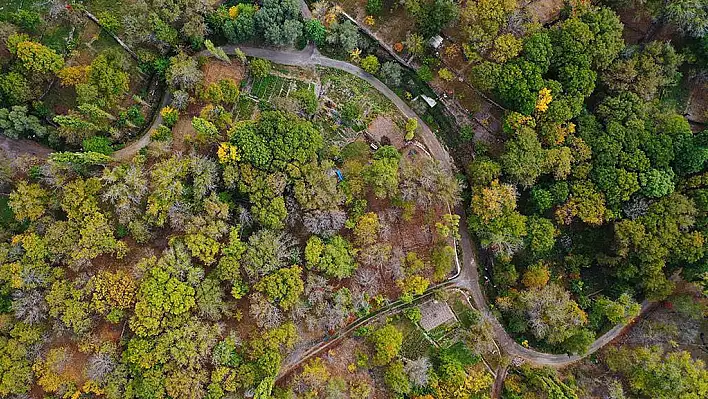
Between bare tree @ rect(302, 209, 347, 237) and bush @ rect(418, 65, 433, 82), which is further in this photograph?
bush @ rect(418, 65, 433, 82)

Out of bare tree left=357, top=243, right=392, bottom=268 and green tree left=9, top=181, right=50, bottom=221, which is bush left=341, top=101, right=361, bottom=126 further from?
green tree left=9, top=181, right=50, bottom=221

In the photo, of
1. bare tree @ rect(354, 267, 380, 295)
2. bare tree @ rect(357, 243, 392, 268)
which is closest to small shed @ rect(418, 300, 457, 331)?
bare tree @ rect(354, 267, 380, 295)

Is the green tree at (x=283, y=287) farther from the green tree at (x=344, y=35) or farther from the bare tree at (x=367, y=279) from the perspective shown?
the green tree at (x=344, y=35)

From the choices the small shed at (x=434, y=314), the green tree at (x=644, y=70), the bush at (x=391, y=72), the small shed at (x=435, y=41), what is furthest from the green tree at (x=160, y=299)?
the green tree at (x=644, y=70)

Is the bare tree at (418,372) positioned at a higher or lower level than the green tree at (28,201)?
higher

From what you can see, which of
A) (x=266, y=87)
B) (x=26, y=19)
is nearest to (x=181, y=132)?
(x=266, y=87)

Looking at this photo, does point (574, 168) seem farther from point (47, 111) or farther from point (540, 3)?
point (47, 111)

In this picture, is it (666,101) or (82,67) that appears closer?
(82,67)

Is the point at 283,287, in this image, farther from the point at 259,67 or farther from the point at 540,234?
the point at 540,234

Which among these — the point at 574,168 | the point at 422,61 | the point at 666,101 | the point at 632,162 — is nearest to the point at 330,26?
the point at 422,61
